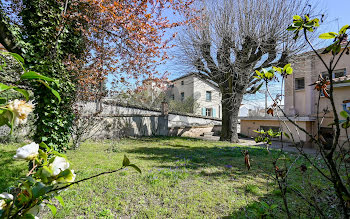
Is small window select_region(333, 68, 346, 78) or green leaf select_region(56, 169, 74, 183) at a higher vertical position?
small window select_region(333, 68, 346, 78)

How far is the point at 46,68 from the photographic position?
360 cm

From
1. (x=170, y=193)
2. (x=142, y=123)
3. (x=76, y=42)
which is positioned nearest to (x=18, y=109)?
(x=170, y=193)

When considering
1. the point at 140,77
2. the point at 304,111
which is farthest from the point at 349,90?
the point at 140,77

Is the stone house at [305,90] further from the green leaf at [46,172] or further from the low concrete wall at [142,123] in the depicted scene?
the green leaf at [46,172]

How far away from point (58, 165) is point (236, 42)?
32.2 ft

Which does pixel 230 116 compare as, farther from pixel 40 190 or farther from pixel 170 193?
pixel 40 190

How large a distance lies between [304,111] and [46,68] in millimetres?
13023

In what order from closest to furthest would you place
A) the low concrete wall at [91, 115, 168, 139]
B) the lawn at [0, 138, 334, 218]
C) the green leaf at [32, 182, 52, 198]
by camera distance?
the green leaf at [32, 182, 52, 198] → the lawn at [0, 138, 334, 218] → the low concrete wall at [91, 115, 168, 139]

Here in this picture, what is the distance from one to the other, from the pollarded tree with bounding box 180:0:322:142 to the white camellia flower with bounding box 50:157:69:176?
367 inches

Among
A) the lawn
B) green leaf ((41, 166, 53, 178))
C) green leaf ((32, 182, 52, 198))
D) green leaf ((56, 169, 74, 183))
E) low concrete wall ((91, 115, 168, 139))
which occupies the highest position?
green leaf ((41, 166, 53, 178))

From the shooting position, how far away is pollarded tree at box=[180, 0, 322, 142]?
8.46 meters

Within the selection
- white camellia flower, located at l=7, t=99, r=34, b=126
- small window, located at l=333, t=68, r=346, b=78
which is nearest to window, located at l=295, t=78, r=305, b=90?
small window, located at l=333, t=68, r=346, b=78

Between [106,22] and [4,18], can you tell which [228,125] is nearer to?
[106,22]

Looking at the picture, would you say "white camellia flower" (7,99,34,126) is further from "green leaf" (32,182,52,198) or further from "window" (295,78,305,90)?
"window" (295,78,305,90)
